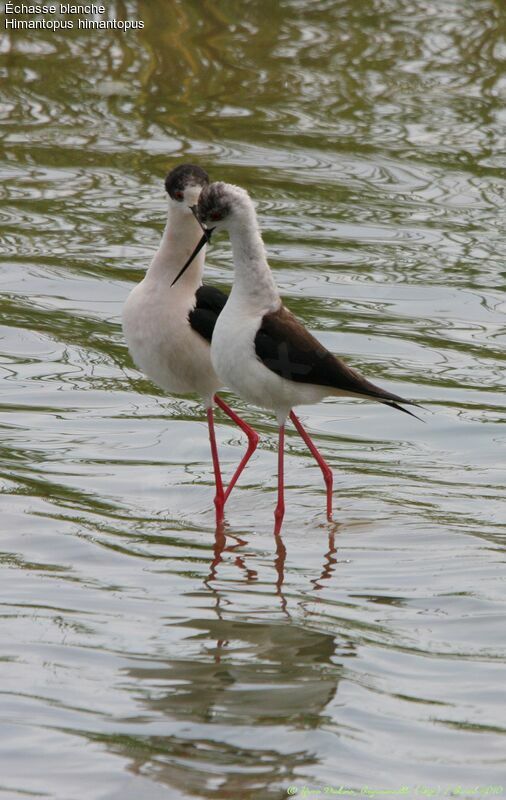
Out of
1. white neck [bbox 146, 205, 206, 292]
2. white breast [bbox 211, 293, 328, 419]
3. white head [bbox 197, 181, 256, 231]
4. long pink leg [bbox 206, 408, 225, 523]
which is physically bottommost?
long pink leg [bbox 206, 408, 225, 523]

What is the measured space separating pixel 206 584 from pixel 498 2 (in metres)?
Answer: 11.3

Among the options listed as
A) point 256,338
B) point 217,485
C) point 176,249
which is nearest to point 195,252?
point 176,249

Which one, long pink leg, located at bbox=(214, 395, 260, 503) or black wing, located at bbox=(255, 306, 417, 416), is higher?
black wing, located at bbox=(255, 306, 417, 416)

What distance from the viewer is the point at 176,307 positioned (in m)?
6.78

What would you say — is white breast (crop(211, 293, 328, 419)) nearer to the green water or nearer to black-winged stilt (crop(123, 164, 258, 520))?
black-winged stilt (crop(123, 164, 258, 520))

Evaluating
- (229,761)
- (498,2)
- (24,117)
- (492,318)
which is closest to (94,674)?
(229,761)

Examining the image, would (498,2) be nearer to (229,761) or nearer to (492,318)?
(492,318)

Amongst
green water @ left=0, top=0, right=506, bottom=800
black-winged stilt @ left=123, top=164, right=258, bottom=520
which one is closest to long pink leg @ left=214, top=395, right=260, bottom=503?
green water @ left=0, top=0, right=506, bottom=800

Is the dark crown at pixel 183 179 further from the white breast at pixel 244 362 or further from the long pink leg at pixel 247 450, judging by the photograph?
the long pink leg at pixel 247 450

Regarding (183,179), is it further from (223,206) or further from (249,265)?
(249,265)

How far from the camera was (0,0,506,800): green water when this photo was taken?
4863 mm

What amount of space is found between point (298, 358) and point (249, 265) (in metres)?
0.46

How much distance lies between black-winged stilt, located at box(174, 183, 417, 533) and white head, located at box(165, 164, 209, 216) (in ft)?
0.53

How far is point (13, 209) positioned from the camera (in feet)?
38.0
